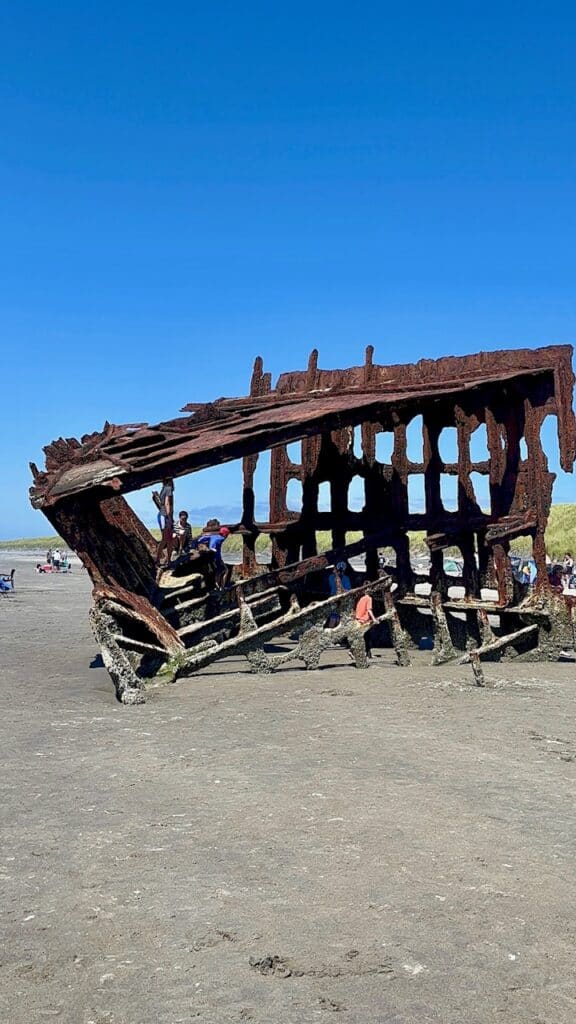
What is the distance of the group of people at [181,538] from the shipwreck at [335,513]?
0.26m

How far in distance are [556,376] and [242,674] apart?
6529mm

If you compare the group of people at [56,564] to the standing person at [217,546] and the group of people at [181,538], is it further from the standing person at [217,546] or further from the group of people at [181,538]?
the standing person at [217,546]

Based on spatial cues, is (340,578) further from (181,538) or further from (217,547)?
(181,538)

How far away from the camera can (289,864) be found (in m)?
4.95

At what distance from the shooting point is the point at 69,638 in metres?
17.0

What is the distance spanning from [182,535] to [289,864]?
34.1 feet

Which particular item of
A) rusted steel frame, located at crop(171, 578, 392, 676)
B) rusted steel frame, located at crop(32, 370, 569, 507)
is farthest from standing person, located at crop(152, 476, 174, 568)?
rusted steel frame, located at crop(171, 578, 392, 676)

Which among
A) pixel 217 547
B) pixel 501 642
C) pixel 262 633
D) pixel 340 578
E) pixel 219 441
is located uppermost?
pixel 219 441

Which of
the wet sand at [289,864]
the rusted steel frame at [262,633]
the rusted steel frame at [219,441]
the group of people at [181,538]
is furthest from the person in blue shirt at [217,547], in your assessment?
the wet sand at [289,864]

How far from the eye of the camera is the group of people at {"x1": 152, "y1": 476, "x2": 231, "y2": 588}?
43.2 feet

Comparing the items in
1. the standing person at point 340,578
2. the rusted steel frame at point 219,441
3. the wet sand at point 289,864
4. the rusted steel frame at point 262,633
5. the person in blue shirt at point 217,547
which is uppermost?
the rusted steel frame at point 219,441

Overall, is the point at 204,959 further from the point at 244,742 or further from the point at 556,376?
the point at 556,376

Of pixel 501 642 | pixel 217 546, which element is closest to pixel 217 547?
pixel 217 546

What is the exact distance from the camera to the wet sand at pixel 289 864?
363 cm
